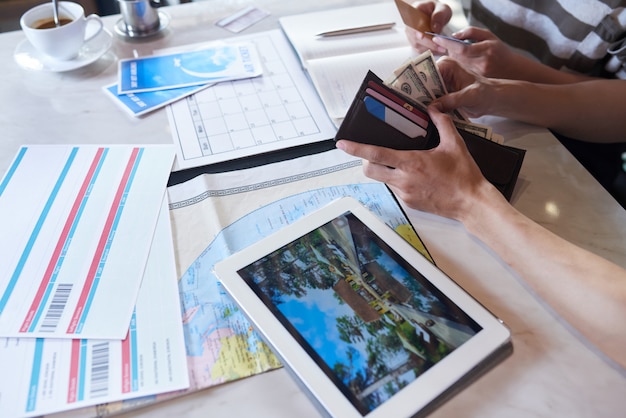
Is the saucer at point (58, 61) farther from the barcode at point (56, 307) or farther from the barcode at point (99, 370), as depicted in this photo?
the barcode at point (99, 370)

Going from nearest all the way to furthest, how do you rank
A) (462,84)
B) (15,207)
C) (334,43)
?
(15,207)
(462,84)
(334,43)

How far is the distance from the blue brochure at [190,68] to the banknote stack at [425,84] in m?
0.37

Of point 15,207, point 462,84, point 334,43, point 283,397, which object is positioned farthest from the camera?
point 334,43

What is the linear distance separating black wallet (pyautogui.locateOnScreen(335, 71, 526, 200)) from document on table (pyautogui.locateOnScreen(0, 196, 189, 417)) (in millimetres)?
373

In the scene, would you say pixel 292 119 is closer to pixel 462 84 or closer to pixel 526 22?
pixel 462 84

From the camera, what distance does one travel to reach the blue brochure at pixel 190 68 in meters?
1.08

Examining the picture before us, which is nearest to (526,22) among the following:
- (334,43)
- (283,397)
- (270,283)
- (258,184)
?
(334,43)

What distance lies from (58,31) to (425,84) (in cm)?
73

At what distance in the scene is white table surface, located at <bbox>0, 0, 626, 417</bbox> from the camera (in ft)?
2.00

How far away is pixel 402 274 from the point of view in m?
0.70

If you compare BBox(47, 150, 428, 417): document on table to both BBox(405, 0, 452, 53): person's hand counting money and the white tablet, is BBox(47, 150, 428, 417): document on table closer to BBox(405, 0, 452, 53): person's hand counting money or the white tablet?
the white tablet

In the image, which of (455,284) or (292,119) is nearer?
(455,284)

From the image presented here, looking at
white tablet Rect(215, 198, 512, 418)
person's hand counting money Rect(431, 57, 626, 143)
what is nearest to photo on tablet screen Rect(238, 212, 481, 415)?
white tablet Rect(215, 198, 512, 418)

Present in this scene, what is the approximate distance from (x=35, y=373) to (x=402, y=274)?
0.46m
